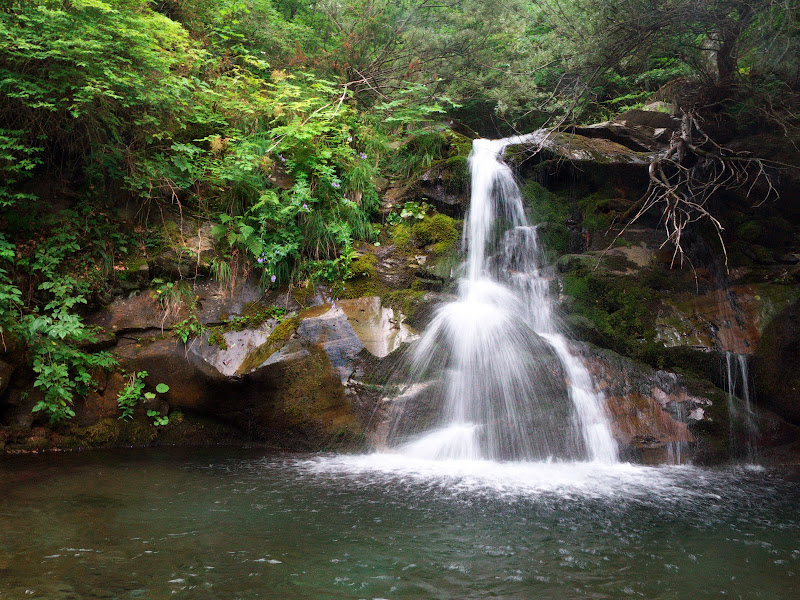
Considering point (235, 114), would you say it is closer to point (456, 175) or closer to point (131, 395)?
point (456, 175)

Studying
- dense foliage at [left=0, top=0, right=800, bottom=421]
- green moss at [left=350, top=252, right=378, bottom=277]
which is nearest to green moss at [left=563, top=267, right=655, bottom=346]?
dense foliage at [left=0, top=0, right=800, bottom=421]

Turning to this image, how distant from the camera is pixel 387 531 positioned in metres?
3.46

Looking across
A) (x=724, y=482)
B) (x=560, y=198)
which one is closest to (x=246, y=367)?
(x=724, y=482)

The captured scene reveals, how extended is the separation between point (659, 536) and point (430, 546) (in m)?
1.59

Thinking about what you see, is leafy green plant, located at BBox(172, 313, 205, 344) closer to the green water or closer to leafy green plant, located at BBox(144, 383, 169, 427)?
leafy green plant, located at BBox(144, 383, 169, 427)

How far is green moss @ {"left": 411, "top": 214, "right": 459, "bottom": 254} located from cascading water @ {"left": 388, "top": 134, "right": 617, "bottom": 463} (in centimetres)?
85

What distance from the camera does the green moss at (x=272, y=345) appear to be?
5.96m

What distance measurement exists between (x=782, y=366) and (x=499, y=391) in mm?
3454

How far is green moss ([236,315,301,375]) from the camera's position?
5.96m

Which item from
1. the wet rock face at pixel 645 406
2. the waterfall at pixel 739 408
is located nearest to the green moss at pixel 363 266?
the wet rock face at pixel 645 406

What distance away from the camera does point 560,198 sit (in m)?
8.65

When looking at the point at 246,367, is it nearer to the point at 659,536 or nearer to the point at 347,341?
the point at 347,341

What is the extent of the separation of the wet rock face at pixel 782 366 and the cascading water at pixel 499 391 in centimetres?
215

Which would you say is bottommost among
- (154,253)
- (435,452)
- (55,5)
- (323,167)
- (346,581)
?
(346,581)
